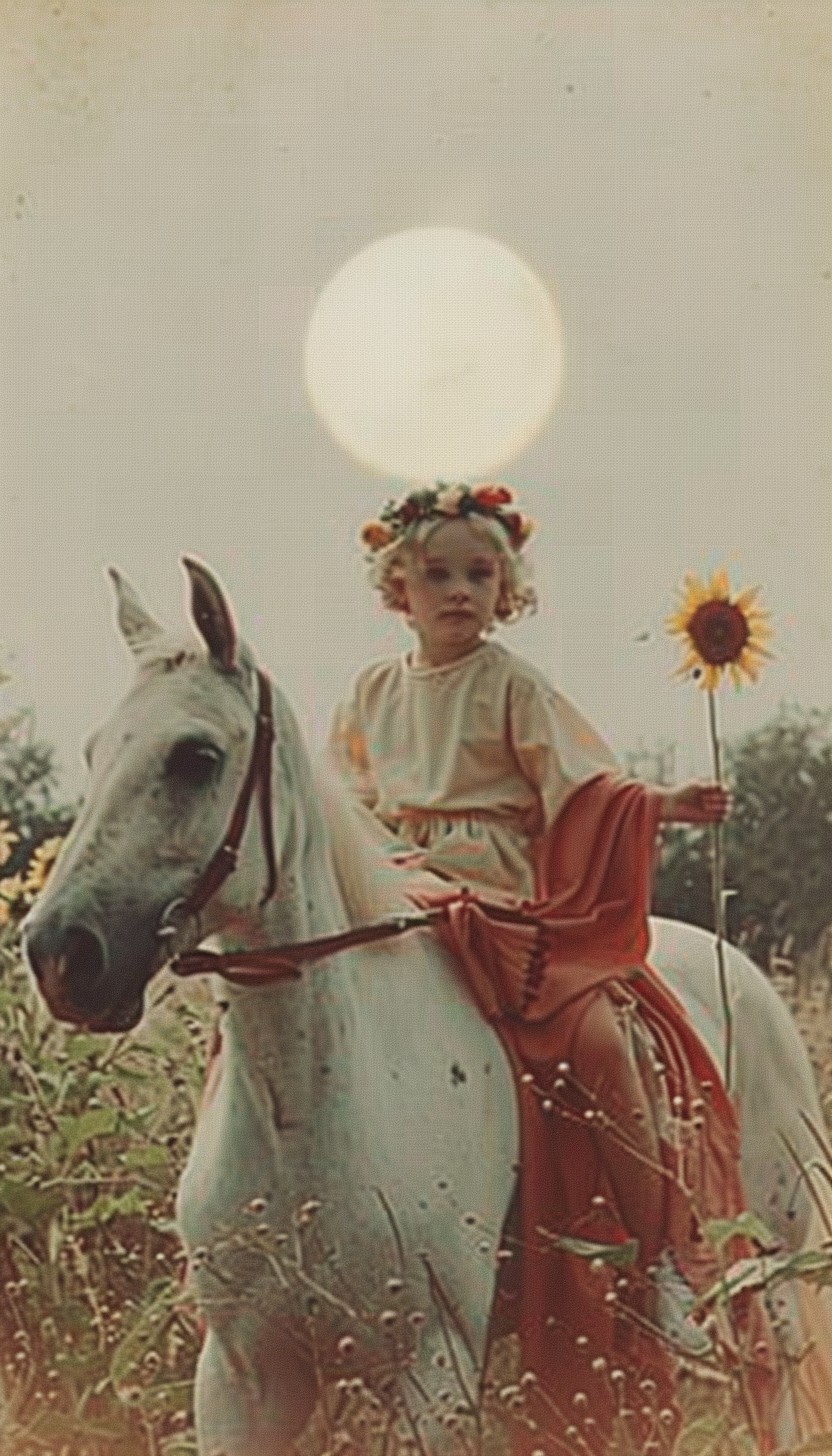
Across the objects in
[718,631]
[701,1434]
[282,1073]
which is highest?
[718,631]

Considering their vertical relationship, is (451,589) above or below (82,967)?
above

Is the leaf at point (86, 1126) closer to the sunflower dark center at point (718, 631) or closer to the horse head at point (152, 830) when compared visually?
the horse head at point (152, 830)

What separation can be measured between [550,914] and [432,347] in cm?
36

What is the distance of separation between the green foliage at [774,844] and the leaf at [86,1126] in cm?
36

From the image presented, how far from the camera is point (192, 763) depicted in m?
1.36

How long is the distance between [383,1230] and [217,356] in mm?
540

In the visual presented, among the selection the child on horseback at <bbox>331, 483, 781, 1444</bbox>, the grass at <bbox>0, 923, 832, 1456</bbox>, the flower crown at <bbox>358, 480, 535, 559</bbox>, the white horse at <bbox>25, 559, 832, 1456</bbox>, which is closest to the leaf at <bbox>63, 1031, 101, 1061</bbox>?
the grass at <bbox>0, 923, 832, 1456</bbox>

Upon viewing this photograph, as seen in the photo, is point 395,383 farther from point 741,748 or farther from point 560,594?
point 741,748

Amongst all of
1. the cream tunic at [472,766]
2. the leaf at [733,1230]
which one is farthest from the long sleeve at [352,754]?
the leaf at [733,1230]

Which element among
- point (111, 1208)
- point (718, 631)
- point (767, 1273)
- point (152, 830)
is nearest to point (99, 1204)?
point (111, 1208)

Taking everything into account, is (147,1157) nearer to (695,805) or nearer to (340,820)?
(340,820)

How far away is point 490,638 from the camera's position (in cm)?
147

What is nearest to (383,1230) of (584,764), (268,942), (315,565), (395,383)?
(268,942)

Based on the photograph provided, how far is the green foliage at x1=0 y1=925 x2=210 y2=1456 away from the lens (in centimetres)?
147
